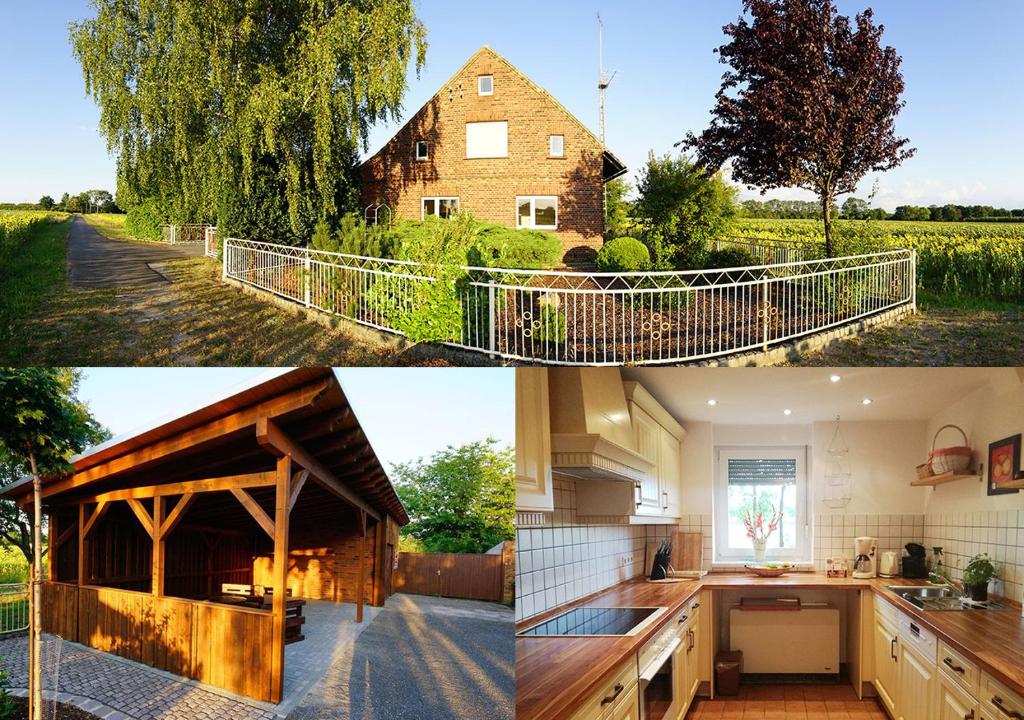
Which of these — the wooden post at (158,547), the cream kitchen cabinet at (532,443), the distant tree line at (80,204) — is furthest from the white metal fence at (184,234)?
the cream kitchen cabinet at (532,443)

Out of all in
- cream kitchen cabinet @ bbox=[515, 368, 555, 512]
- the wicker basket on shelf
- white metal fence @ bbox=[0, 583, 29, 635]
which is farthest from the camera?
white metal fence @ bbox=[0, 583, 29, 635]

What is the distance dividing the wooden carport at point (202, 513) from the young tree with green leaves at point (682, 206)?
2.88 metres

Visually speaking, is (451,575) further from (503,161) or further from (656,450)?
(503,161)

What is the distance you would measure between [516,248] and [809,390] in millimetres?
2638

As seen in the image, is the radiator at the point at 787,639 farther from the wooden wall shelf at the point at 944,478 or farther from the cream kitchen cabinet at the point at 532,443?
the cream kitchen cabinet at the point at 532,443

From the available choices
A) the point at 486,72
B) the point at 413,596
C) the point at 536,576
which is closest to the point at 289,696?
the point at 536,576

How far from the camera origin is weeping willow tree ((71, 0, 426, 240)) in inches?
248

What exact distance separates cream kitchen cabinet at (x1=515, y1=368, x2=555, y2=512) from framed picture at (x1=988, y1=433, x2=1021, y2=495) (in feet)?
10.6

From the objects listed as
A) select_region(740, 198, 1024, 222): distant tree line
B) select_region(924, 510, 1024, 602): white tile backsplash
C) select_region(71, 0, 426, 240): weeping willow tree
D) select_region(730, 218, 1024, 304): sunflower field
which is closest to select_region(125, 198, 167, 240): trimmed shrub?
select_region(71, 0, 426, 240): weeping willow tree

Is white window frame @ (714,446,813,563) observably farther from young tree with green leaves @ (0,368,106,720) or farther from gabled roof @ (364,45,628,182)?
young tree with green leaves @ (0,368,106,720)

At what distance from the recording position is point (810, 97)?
595 centimetres

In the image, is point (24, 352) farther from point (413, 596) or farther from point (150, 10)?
point (413, 596)

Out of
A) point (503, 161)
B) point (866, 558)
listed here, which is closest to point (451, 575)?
point (866, 558)

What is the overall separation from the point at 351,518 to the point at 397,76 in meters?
8.41
